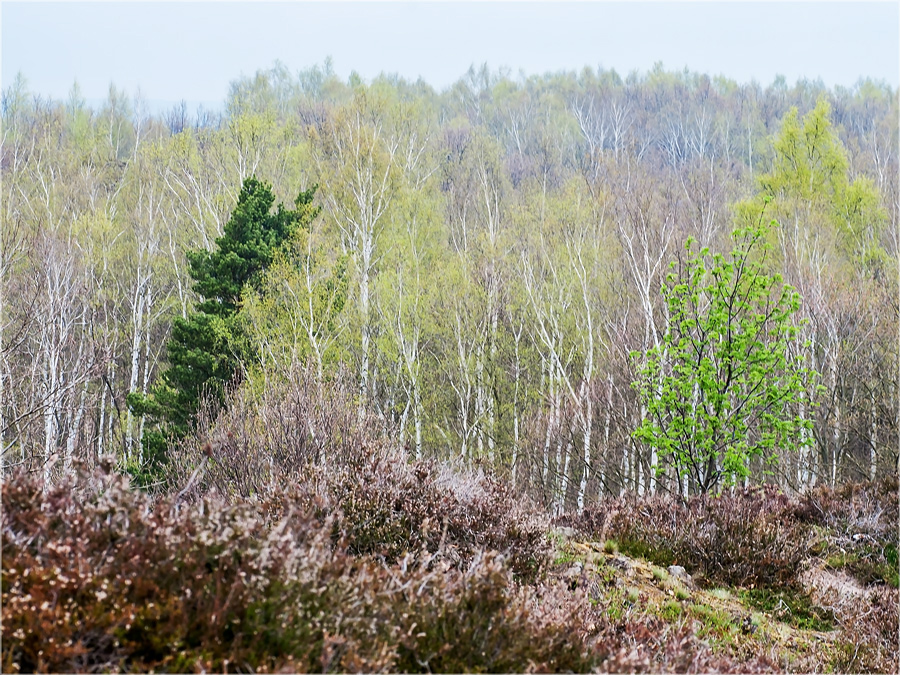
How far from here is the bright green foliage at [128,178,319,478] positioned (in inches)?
722

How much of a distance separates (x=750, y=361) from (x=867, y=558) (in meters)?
2.88

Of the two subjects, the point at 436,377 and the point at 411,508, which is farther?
the point at 436,377

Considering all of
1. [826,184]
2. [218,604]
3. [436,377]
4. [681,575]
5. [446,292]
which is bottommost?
[681,575]

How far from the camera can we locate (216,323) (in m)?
18.6

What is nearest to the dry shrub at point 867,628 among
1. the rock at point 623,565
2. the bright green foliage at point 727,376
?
the rock at point 623,565

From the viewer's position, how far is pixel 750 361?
9391 millimetres

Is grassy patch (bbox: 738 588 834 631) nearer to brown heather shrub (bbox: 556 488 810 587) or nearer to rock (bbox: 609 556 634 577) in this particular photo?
brown heather shrub (bbox: 556 488 810 587)

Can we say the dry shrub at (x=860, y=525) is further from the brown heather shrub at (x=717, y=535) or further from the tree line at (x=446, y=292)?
the tree line at (x=446, y=292)

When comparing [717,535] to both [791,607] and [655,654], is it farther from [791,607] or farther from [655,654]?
[655,654]

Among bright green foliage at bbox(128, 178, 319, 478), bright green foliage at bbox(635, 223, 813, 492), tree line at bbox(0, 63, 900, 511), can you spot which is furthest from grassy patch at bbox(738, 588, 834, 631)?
bright green foliage at bbox(128, 178, 319, 478)

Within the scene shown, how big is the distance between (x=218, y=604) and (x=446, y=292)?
2191 centimetres

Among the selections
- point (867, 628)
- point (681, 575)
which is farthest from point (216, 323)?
point (867, 628)

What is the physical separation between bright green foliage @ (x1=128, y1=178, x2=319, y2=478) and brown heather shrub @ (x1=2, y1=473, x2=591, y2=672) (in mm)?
15005

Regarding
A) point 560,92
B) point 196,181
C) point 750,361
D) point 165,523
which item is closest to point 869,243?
point 750,361
